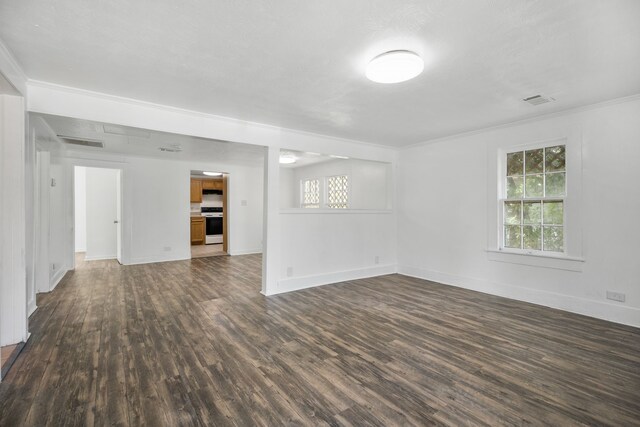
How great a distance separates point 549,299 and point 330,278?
3075 mm

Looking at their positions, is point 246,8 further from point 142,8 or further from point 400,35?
point 400,35

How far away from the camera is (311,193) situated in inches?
332

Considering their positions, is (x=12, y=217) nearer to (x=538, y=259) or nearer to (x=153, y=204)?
(x=153, y=204)

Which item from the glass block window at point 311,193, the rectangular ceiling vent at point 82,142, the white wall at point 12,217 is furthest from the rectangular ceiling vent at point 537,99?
the rectangular ceiling vent at point 82,142

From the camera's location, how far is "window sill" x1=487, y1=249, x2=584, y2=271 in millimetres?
3635

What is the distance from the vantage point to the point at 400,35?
2066 mm

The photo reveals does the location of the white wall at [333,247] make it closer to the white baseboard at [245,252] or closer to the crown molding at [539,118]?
the crown molding at [539,118]

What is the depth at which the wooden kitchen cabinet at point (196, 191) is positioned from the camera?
9.32 meters

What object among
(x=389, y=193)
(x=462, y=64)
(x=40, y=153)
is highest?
(x=462, y=64)

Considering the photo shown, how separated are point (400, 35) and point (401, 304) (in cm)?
316

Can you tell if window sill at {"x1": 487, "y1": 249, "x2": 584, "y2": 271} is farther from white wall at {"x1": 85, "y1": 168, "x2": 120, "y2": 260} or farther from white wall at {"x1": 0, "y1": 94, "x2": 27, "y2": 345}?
white wall at {"x1": 85, "y1": 168, "x2": 120, "y2": 260}

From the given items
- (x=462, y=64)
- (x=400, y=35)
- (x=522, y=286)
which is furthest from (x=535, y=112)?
(x=400, y=35)

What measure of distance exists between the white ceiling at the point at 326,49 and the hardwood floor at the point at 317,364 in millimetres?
2486

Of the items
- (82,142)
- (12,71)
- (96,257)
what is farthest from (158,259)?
(12,71)
